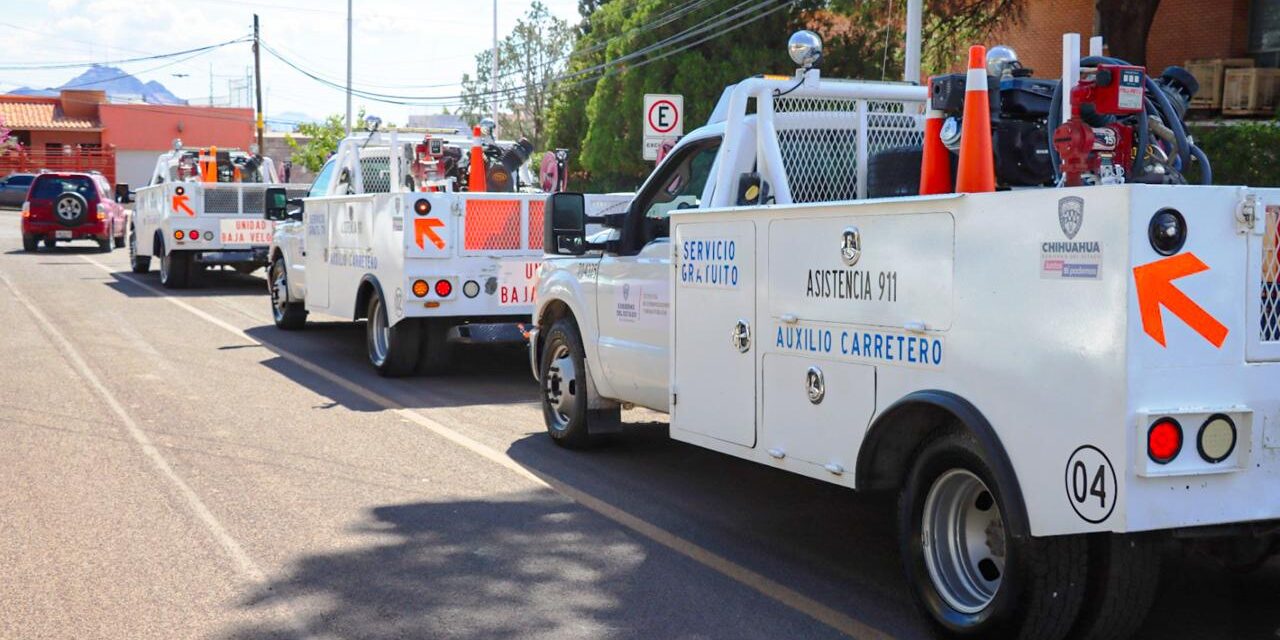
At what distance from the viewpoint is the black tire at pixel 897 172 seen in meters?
6.34

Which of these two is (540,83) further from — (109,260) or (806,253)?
(806,253)

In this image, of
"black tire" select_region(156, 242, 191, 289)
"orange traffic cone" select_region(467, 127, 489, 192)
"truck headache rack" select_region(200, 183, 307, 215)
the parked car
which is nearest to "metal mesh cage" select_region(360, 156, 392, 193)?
"orange traffic cone" select_region(467, 127, 489, 192)

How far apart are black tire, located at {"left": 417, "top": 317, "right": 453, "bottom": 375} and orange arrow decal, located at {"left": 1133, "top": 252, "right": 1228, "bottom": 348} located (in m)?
8.75

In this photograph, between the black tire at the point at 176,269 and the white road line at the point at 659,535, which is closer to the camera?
the white road line at the point at 659,535

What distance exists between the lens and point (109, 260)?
29.9m

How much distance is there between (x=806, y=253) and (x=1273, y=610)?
2348mm

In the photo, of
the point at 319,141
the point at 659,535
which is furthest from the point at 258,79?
the point at 659,535

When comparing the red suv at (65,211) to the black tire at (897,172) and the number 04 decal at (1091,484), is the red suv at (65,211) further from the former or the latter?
the number 04 decal at (1091,484)

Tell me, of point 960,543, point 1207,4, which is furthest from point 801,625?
point 1207,4

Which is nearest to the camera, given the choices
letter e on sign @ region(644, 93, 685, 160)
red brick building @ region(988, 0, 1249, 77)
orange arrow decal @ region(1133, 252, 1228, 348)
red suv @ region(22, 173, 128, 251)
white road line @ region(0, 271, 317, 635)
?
orange arrow decal @ region(1133, 252, 1228, 348)

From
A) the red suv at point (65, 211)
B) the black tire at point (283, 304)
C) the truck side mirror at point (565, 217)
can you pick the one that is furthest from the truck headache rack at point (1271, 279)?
the red suv at point (65, 211)

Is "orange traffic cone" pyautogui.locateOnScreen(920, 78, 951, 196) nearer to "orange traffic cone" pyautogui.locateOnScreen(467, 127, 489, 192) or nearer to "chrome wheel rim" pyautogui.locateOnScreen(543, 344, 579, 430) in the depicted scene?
"chrome wheel rim" pyautogui.locateOnScreen(543, 344, 579, 430)

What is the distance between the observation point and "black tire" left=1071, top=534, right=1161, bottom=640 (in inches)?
181

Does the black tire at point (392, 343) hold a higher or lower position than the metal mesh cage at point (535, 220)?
lower
